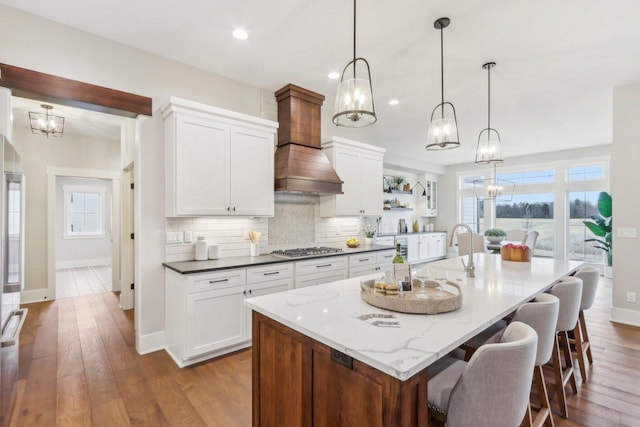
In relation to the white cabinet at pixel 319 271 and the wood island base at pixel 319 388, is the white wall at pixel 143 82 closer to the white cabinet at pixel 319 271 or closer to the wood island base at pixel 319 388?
the white cabinet at pixel 319 271

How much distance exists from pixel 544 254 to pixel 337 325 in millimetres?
8594

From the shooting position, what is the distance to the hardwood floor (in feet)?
7.14

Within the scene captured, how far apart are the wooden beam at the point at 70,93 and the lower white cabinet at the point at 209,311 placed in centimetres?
167

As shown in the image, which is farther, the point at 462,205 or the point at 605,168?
the point at 462,205

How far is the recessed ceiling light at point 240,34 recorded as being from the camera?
282 cm

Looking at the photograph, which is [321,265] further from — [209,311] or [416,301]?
[416,301]

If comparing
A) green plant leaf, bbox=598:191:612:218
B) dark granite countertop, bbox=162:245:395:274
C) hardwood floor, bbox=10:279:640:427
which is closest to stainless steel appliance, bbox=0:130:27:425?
hardwood floor, bbox=10:279:640:427

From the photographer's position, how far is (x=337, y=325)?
4.76ft

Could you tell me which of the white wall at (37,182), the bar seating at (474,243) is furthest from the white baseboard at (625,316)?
the white wall at (37,182)

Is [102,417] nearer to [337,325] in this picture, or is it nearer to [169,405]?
[169,405]

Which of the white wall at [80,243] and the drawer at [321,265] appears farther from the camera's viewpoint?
the white wall at [80,243]

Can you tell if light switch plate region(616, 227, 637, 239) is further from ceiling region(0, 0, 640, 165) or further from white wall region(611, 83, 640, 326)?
ceiling region(0, 0, 640, 165)

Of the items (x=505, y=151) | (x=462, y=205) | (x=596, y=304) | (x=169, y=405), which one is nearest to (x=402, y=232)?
(x=462, y=205)

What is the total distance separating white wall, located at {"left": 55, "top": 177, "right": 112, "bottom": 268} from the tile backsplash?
698cm
